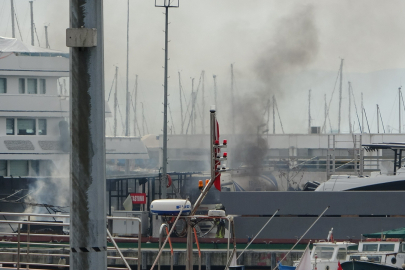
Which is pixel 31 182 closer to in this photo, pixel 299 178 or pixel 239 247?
pixel 239 247

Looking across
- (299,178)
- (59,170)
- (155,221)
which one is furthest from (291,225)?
(299,178)

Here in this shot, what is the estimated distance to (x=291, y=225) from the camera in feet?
82.7

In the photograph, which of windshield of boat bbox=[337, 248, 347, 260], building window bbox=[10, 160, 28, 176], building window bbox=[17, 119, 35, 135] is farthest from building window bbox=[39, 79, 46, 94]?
windshield of boat bbox=[337, 248, 347, 260]

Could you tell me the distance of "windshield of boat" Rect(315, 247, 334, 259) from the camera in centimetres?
2008

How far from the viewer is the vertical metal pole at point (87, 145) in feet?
12.5

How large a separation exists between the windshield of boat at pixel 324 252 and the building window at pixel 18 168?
22.3m

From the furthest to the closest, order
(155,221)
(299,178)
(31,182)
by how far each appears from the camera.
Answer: (299,178)
(31,182)
(155,221)

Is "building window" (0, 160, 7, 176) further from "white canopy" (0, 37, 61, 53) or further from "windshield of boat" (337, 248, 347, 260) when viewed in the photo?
"windshield of boat" (337, 248, 347, 260)

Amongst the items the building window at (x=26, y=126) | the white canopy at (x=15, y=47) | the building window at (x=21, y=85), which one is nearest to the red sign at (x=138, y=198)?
the building window at (x=26, y=126)

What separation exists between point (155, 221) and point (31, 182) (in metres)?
13.0

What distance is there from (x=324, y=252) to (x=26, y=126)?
22.5 meters

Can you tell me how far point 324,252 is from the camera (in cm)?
2014

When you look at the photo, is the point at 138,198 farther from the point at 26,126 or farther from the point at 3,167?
the point at 3,167

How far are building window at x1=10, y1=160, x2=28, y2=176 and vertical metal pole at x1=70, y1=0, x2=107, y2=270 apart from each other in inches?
1357
